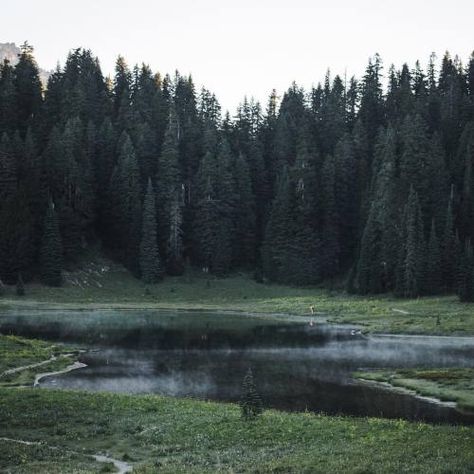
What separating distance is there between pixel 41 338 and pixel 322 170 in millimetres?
82082

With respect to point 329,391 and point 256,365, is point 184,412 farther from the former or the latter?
point 256,365

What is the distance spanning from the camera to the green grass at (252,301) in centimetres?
7438

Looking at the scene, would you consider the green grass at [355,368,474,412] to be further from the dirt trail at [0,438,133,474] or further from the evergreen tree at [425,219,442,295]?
the evergreen tree at [425,219,442,295]

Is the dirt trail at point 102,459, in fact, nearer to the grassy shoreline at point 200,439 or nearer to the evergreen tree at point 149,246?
the grassy shoreline at point 200,439

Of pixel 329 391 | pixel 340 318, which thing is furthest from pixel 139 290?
pixel 329 391

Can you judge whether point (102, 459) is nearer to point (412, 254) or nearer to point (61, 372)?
point (61, 372)

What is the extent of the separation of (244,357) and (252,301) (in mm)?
53756

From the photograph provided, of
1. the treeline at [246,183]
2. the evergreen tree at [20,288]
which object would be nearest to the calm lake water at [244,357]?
the evergreen tree at [20,288]

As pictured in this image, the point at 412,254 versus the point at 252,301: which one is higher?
the point at 412,254

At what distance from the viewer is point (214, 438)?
1030 inches

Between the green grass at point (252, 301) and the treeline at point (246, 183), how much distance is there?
173 inches

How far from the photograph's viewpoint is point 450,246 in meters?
101

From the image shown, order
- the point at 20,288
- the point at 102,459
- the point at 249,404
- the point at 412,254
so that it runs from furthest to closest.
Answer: the point at 412,254
the point at 20,288
the point at 249,404
the point at 102,459


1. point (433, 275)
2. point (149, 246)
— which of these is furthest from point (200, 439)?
point (149, 246)
